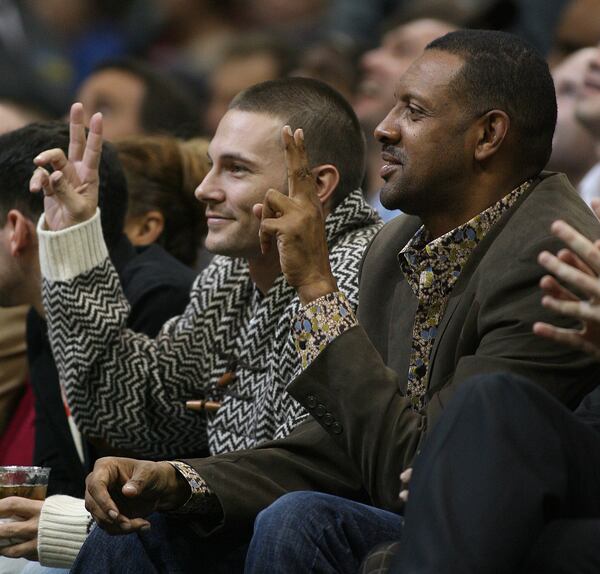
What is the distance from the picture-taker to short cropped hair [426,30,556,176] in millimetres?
2594

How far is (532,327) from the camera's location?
7.57ft

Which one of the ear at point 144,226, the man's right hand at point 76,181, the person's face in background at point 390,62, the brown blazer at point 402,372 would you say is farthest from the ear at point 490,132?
the person's face in background at point 390,62

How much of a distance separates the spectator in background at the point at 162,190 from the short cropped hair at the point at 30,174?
1.51 feet

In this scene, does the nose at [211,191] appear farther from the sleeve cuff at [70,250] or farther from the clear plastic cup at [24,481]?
the clear plastic cup at [24,481]

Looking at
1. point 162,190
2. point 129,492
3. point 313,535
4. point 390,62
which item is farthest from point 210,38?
point 313,535

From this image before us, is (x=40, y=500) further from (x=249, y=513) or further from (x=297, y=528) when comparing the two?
(x=297, y=528)

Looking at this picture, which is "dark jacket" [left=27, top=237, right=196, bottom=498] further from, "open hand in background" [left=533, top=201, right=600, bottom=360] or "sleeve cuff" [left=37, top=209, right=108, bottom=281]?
"open hand in background" [left=533, top=201, right=600, bottom=360]

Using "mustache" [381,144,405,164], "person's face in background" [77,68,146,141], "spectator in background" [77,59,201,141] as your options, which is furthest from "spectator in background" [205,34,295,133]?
"mustache" [381,144,405,164]

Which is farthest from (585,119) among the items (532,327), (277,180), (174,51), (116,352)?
(174,51)

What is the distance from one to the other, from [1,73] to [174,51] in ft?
3.05

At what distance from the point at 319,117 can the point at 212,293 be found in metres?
0.50

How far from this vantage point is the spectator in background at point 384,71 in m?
5.50

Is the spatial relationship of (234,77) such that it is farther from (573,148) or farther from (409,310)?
(409,310)

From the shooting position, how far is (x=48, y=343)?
3.61m
